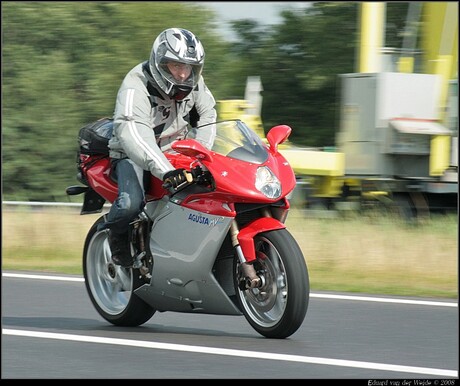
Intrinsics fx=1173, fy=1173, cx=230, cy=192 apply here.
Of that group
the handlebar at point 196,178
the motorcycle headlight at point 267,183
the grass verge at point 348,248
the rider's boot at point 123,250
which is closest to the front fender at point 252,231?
the motorcycle headlight at point 267,183

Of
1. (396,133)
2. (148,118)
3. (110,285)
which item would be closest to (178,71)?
(148,118)

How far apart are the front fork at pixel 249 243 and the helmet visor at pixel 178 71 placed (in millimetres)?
1048

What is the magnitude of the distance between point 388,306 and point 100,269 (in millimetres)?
2229

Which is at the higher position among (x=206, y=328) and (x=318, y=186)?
(x=206, y=328)

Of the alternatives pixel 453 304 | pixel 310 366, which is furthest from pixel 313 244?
pixel 310 366

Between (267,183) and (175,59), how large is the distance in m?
1.07

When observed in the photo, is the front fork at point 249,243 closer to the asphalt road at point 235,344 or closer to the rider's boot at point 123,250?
the asphalt road at point 235,344

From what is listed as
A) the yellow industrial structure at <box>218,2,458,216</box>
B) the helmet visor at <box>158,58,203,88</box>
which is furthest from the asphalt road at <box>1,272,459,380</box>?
the yellow industrial structure at <box>218,2,458,216</box>

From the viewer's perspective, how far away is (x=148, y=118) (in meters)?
7.59

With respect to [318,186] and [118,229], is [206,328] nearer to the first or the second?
[118,229]

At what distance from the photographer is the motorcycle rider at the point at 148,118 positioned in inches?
295

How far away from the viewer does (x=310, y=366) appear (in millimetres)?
6352

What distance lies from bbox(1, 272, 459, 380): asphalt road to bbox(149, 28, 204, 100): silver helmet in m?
1.62

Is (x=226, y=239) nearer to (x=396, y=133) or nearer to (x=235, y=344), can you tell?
(x=235, y=344)
